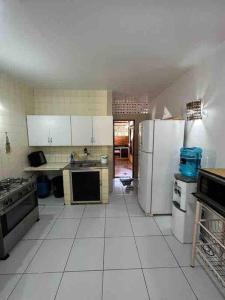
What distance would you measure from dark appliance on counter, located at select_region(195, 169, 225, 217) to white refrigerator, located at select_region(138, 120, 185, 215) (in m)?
1.21

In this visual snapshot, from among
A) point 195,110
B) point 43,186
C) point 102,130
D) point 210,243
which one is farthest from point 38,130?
point 210,243

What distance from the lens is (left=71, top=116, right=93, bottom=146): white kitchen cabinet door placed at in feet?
12.4

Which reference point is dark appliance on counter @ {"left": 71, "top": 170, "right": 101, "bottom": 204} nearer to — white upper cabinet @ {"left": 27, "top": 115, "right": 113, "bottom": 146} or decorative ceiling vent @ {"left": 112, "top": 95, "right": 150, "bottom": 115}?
white upper cabinet @ {"left": 27, "top": 115, "right": 113, "bottom": 146}

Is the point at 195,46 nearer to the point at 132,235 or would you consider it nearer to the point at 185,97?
the point at 185,97

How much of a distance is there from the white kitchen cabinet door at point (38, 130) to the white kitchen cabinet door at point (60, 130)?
4.4 inches

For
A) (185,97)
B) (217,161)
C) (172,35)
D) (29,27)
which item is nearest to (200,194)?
(217,161)

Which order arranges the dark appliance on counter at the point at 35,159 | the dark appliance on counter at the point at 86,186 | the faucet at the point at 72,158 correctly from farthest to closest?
the faucet at the point at 72,158
the dark appliance on counter at the point at 35,159
the dark appliance on counter at the point at 86,186

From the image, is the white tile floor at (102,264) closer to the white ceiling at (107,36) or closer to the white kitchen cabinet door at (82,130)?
the white kitchen cabinet door at (82,130)

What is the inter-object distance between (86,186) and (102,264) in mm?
1763

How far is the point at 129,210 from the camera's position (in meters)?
3.32

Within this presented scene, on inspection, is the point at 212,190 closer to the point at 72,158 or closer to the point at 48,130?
the point at 72,158

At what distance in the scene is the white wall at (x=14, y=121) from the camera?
2.88 m

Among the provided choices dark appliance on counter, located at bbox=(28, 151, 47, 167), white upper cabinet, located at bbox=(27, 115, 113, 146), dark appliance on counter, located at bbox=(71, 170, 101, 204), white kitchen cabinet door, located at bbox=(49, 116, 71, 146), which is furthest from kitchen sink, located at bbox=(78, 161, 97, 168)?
dark appliance on counter, located at bbox=(28, 151, 47, 167)

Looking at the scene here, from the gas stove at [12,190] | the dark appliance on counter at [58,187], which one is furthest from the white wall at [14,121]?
the dark appliance on counter at [58,187]
